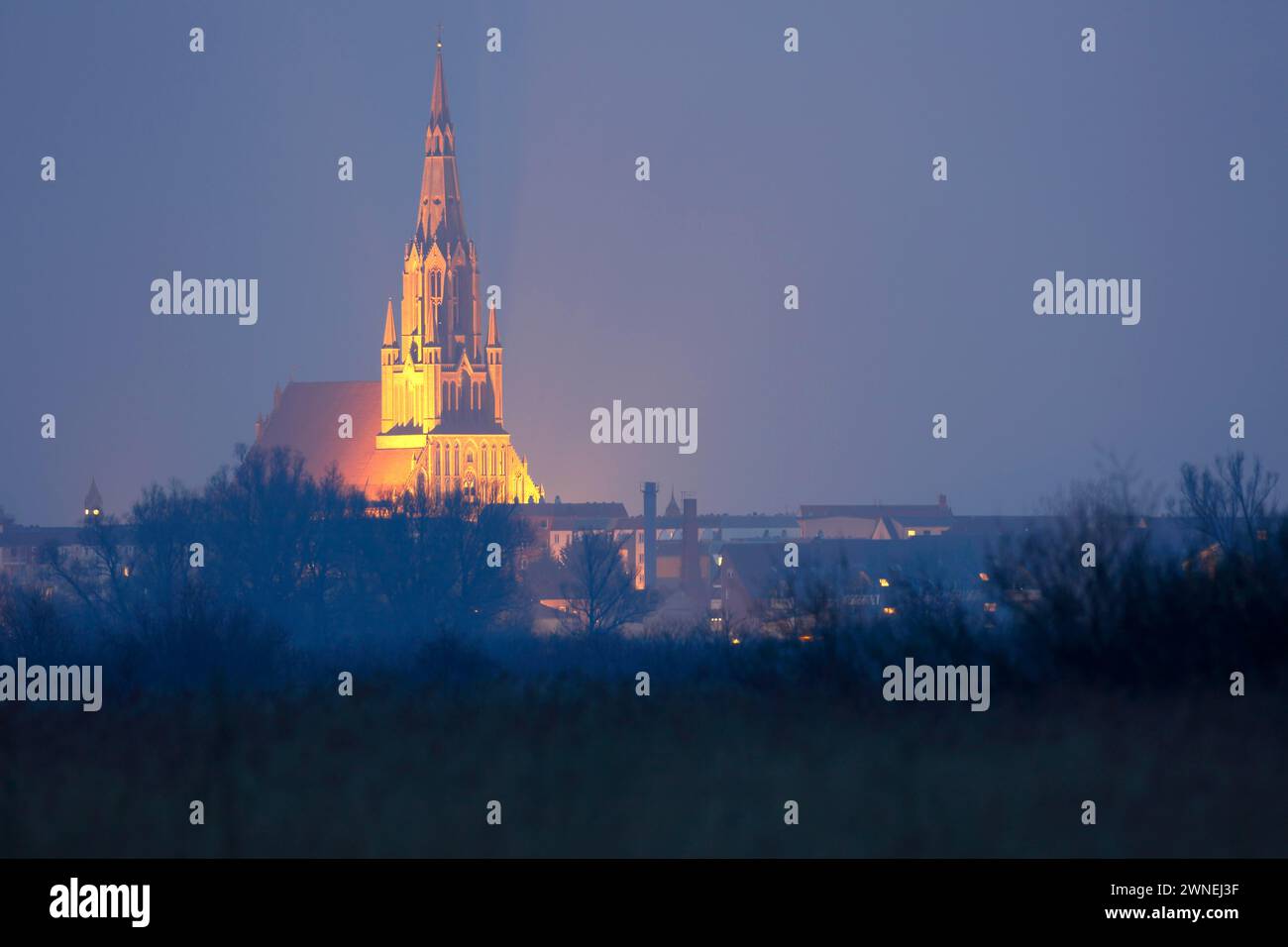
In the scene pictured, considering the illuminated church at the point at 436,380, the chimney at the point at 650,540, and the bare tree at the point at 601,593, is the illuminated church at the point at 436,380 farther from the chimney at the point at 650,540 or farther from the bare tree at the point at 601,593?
the bare tree at the point at 601,593

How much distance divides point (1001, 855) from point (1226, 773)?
1.87 meters

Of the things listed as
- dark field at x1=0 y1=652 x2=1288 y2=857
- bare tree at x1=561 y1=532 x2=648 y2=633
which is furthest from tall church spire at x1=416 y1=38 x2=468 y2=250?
dark field at x1=0 y1=652 x2=1288 y2=857

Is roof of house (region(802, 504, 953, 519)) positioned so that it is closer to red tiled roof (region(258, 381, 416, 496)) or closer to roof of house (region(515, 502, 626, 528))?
roof of house (region(515, 502, 626, 528))

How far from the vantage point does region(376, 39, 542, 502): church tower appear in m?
185

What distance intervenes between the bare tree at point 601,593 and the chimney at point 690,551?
36.3 metres

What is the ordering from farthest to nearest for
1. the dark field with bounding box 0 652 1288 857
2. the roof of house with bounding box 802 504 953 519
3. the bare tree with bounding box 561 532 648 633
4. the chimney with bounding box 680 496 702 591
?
1. the roof of house with bounding box 802 504 953 519
2. the chimney with bounding box 680 496 702 591
3. the bare tree with bounding box 561 532 648 633
4. the dark field with bounding box 0 652 1288 857

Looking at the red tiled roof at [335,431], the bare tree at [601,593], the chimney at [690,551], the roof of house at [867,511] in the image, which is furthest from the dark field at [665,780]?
the red tiled roof at [335,431]

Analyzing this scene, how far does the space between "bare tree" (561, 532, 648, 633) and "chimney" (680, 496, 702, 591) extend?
119 feet

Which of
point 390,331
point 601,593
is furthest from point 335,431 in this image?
point 601,593

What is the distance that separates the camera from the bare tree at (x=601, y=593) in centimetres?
8494

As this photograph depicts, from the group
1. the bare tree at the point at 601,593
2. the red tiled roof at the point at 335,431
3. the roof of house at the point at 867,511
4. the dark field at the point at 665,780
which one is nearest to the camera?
the dark field at the point at 665,780

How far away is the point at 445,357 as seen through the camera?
190m

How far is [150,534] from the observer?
75.1 m
